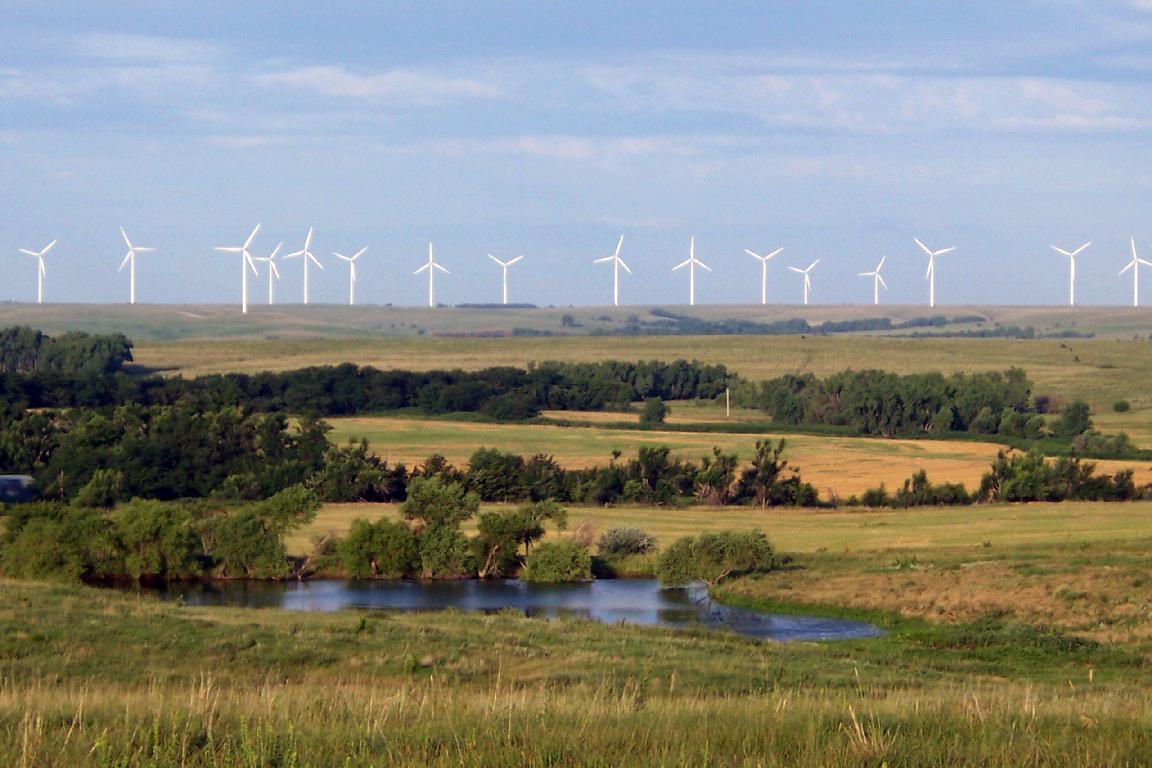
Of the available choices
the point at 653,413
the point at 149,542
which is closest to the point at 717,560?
the point at 149,542

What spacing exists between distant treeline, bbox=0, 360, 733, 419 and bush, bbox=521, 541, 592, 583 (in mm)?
39077

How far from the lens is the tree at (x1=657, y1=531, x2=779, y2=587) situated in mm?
40594

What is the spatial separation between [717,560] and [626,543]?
515 centimetres

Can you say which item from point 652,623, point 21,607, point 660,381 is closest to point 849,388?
point 660,381

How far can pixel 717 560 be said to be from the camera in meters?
40.9

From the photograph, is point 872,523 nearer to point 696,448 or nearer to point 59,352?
point 696,448

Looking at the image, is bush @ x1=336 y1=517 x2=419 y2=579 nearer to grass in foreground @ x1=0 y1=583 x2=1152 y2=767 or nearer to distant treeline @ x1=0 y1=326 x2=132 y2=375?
grass in foreground @ x1=0 y1=583 x2=1152 y2=767

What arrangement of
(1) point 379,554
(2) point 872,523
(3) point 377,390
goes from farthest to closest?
(3) point 377,390, (2) point 872,523, (1) point 379,554

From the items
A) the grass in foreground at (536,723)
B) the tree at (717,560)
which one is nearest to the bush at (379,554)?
the tree at (717,560)

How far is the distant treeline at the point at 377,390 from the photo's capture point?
86.3 meters

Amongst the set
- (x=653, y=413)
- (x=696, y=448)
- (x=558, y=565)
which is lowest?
(x=558, y=565)

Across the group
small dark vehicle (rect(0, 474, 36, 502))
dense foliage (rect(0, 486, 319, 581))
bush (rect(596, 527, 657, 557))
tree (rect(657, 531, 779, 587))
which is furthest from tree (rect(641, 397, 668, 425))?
dense foliage (rect(0, 486, 319, 581))

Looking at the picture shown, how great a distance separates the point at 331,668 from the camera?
71.1 feet

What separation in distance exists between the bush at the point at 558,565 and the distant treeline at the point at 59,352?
92964mm
